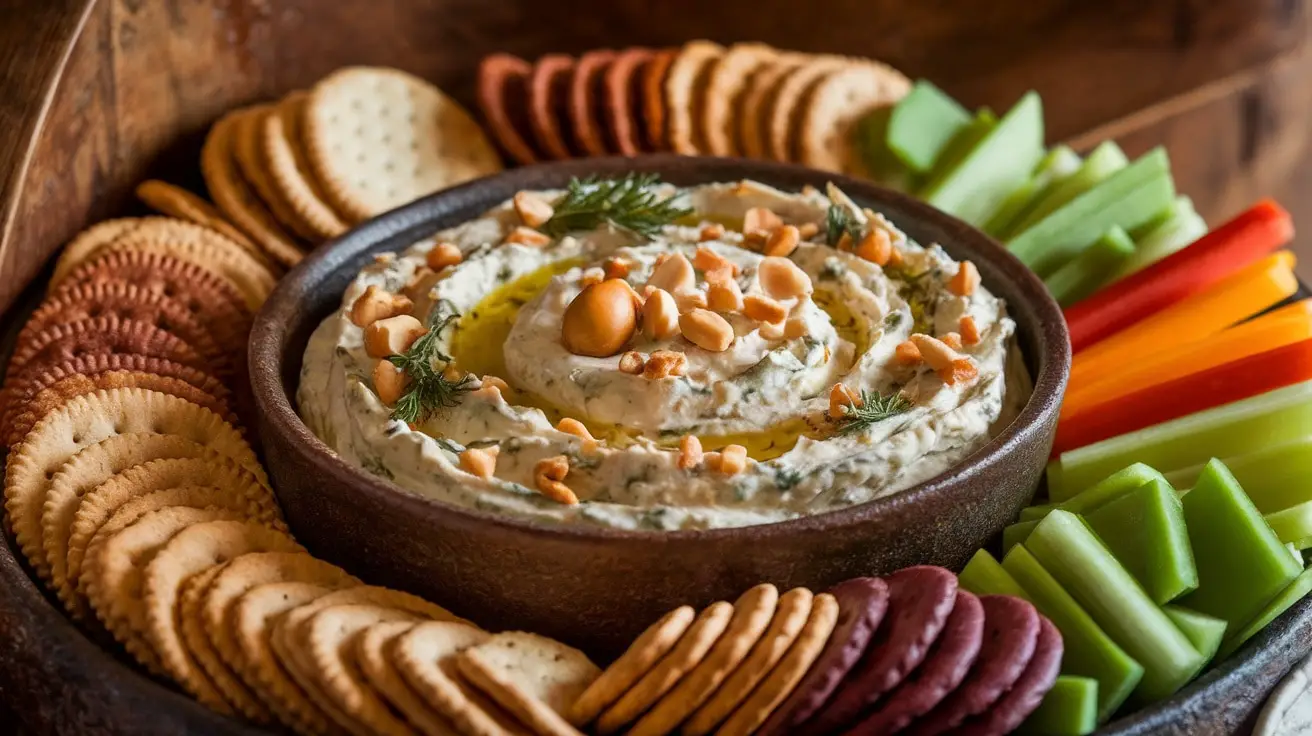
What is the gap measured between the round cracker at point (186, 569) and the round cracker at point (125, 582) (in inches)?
1.3

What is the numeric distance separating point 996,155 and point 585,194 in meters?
1.52

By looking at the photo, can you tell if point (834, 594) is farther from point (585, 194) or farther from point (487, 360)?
point (585, 194)

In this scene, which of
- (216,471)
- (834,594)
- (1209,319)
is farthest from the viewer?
(1209,319)

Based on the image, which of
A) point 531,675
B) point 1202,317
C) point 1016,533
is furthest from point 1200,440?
point 531,675

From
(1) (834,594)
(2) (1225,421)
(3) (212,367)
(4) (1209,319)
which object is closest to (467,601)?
(1) (834,594)

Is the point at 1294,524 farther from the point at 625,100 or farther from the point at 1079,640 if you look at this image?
the point at 625,100

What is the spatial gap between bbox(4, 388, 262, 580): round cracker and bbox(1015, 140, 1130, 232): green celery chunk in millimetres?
2493

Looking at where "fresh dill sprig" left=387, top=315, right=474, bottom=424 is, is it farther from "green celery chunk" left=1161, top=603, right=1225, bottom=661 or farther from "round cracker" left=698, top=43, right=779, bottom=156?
"round cracker" left=698, top=43, right=779, bottom=156

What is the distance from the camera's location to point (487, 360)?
3422 millimetres

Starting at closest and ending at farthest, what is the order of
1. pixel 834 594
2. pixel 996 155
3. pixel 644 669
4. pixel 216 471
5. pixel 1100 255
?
1. pixel 644 669
2. pixel 834 594
3. pixel 216 471
4. pixel 1100 255
5. pixel 996 155

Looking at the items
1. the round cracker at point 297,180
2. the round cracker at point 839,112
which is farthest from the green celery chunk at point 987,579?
the round cracker at point 297,180

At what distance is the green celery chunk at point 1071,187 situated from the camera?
4422 mm

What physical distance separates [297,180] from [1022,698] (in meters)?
2.88

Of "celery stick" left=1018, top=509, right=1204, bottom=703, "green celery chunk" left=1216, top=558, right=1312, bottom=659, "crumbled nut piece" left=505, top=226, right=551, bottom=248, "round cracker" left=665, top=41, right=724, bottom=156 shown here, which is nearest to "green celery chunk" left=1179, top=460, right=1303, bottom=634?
"green celery chunk" left=1216, top=558, right=1312, bottom=659
